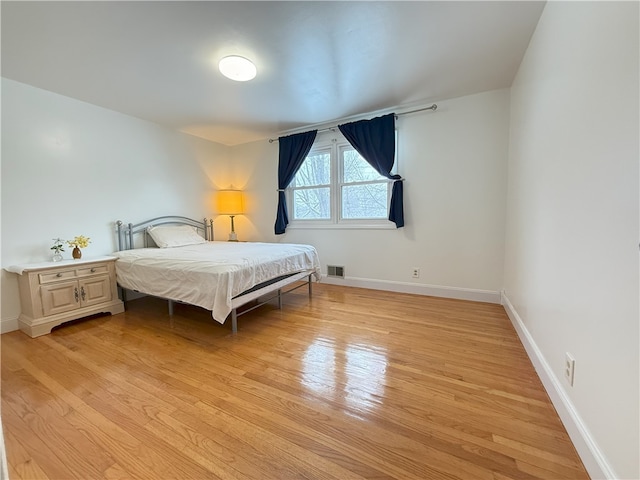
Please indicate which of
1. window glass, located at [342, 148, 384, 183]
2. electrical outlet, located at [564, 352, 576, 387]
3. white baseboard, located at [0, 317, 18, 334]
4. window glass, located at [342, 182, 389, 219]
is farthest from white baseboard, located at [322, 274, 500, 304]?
white baseboard, located at [0, 317, 18, 334]

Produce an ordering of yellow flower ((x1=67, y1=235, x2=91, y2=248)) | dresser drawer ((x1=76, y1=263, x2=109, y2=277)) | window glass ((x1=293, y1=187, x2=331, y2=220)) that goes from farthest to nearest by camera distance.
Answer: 1. window glass ((x1=293, y1=187, x2=331, y2=220))
2. yellow flower ((x1=67, y1=235, x2=91, y2=248))
3. dresser drawer ((x1=76, y1=263, x2=109, y2=277))

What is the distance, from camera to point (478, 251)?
3.06 m

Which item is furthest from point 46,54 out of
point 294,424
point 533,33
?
point 533,33

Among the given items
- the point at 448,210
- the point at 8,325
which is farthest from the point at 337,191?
the point at 8,325

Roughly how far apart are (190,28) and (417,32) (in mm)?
1655

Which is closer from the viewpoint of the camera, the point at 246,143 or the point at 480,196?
the point at 480,196

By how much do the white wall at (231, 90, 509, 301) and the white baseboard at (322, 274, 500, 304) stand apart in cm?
1

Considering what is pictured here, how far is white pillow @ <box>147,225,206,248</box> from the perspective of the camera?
11.5 feet

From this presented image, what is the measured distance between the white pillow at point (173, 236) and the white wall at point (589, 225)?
153 inches

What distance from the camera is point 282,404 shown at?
1474 mm

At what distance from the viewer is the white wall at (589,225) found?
88cm

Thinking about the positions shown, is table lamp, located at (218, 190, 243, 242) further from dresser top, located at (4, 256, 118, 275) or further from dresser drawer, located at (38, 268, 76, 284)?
dresser drawer, located at (38, 268, 76, 284)

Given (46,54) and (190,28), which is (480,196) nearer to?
(190,28)

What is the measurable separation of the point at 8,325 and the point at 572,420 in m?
4.32
